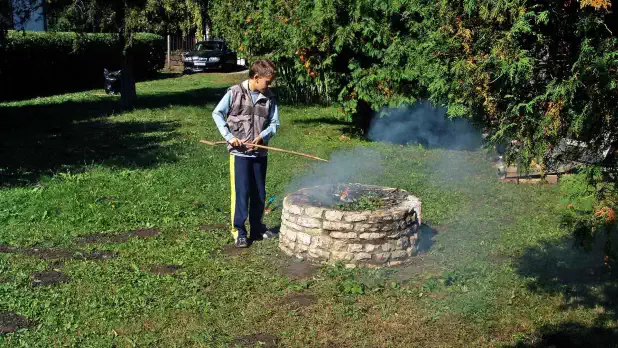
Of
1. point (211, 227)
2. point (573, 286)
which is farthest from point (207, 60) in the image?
point (573, 286)

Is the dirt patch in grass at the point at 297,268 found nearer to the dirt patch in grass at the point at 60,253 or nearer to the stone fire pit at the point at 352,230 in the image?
the stone fire pit at the point at 352,230

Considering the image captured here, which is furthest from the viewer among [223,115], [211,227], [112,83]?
[112,83]

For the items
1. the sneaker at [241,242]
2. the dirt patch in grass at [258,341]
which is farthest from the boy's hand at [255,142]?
the dirt patch in grass at [258,341]

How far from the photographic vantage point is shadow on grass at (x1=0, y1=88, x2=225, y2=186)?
452 inches

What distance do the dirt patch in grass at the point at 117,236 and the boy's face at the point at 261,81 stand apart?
2071 millimetres

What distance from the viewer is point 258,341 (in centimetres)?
527

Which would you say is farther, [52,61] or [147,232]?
[52,61]

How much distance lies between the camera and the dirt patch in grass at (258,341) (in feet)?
17.1

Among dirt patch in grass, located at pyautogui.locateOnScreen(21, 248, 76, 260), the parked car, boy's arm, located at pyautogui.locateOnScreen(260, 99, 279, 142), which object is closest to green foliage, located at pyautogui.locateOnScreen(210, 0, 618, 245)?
boy's arm, located at pyautogui.locateOnScreen(260, 99, 279, 142)

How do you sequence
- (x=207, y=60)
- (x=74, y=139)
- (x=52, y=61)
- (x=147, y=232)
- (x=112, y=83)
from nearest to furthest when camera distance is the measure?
(x=147, y=232) < (x=74, y=139) < (x=112, y=83) < (x=52, y=61) < (x=207, y=60)

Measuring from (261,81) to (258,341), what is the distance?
2.90 m

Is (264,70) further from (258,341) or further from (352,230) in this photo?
(258,341)

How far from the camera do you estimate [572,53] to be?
4.04 meters

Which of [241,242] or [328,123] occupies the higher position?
[241,242]
